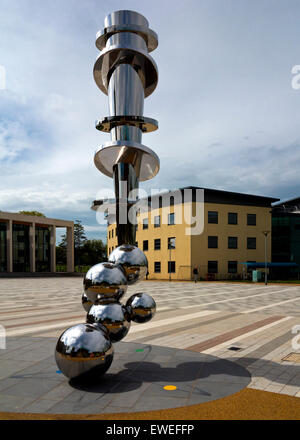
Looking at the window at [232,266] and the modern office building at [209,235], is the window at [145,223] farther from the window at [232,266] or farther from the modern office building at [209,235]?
the window at [232,266]

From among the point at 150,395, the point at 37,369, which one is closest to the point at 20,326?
the point at 37,369

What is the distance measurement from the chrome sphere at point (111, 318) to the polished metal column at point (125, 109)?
1.44 m

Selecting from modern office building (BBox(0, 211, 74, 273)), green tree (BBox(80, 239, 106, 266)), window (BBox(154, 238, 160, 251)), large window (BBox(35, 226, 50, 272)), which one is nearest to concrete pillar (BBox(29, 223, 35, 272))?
modern office building (BBox(0, 211, 74, 273))

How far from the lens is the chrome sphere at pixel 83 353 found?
5.28 meters

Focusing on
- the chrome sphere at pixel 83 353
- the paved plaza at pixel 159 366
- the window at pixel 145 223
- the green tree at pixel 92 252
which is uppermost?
the window at pixel 145 223

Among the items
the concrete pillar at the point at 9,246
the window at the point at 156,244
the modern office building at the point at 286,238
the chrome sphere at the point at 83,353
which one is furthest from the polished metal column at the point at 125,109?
the concrete pillar at the point at 9,246

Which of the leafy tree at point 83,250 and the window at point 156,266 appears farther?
the leafy tree at point 83,250

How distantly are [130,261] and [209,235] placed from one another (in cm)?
4141

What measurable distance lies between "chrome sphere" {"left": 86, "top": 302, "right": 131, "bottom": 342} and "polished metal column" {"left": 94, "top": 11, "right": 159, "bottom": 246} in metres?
1.44

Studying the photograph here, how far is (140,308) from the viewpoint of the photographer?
6.68 m

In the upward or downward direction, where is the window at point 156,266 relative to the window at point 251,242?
downward

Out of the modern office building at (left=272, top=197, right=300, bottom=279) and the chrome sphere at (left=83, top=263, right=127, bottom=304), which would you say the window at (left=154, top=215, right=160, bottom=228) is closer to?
the modern office building at (left=272, top=197, right=300, bottom=279)

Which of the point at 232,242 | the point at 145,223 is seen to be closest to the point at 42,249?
the point at 145,223

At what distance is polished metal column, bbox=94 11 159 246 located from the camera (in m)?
6.96
